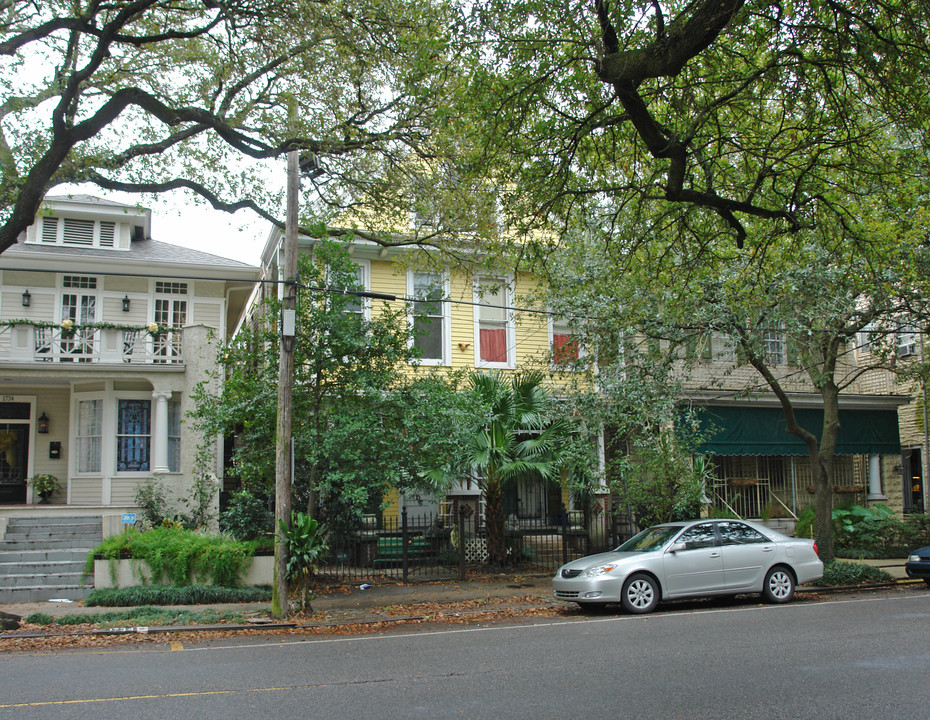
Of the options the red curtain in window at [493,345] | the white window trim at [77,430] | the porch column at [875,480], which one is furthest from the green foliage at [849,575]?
the white window trim at [77,430]

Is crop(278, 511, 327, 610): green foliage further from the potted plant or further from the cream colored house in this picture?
the potted plant

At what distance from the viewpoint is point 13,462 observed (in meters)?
21.2

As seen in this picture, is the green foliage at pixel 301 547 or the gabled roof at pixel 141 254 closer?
the green foliage at pixel 301 547

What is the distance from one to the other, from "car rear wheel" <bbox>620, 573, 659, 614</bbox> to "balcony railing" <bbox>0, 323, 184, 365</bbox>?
43.9 ft

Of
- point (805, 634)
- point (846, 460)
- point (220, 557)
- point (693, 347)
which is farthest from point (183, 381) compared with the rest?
point (846, 460)

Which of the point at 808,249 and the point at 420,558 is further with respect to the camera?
the point at 420,558

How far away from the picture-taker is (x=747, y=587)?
13.2 m

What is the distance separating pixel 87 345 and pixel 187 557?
330 inches

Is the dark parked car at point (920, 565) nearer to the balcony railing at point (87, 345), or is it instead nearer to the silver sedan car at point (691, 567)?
the silver sedan car at point (691, 567)

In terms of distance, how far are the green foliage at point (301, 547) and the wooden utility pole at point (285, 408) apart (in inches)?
4.2

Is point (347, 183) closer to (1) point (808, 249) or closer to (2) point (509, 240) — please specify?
(2) point (509, 240)

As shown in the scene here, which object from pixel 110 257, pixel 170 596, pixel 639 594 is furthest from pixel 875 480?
pixel 110 257

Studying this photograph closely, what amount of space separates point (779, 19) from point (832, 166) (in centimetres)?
224

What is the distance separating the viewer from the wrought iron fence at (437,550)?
17000mm
